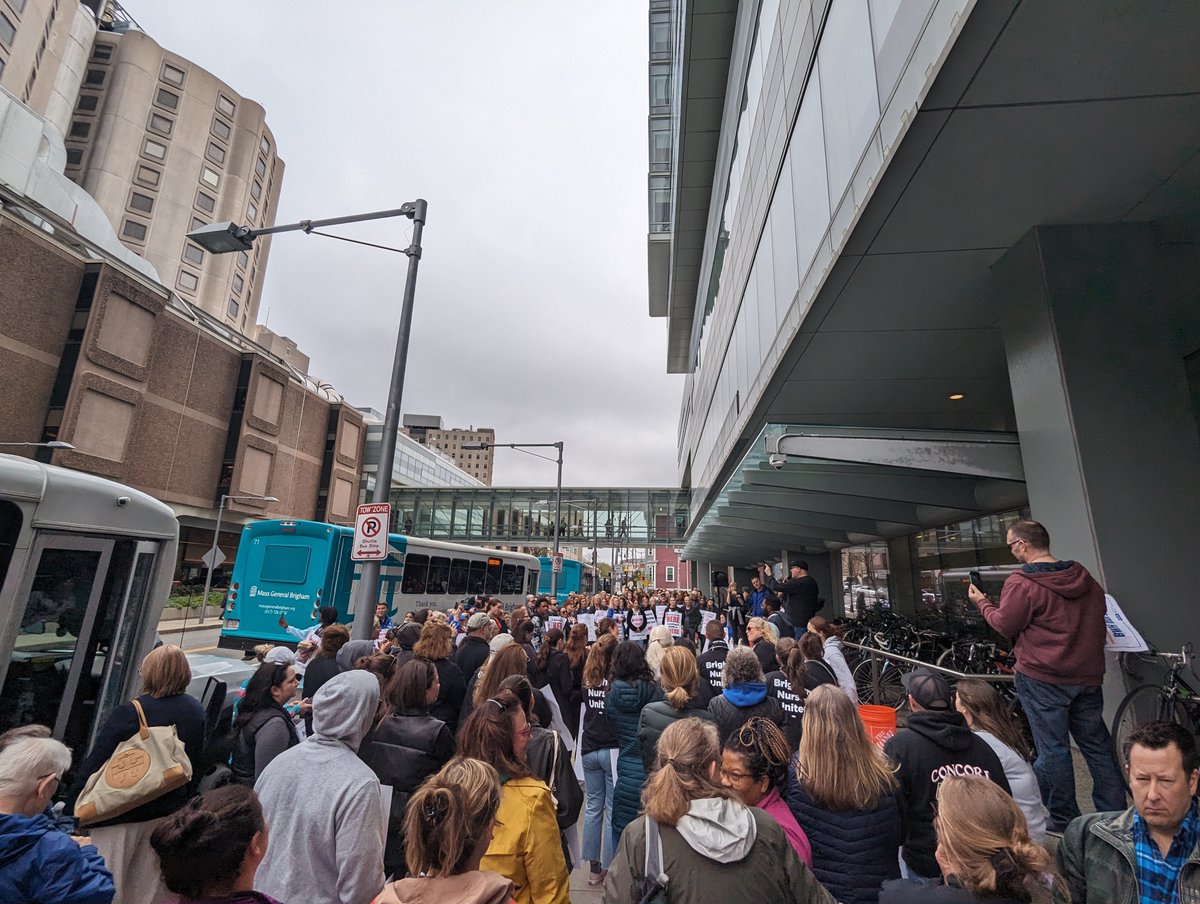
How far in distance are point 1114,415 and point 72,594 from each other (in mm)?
8991

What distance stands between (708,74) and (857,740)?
2279 cm

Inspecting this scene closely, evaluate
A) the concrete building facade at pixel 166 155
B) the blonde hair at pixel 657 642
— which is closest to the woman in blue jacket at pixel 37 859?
the blonde hair at pixel 657 642

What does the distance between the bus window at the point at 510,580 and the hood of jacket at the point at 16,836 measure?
21.2m

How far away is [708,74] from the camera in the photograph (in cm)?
2034

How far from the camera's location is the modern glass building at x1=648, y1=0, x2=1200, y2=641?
150 inches

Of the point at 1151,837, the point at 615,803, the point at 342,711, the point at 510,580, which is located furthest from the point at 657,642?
the point at 510,580

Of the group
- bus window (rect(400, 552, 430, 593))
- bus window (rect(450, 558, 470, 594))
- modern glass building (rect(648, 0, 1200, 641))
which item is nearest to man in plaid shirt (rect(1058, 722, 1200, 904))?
modern glass building (rect(648, 0, 1200, 641))

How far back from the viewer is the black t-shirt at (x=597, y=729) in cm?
486

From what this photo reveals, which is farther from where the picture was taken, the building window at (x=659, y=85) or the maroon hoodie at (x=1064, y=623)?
the building window at (x=659, y=85)

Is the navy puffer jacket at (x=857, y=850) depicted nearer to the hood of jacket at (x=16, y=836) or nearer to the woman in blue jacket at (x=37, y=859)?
the woman in blue jacket at (x=37, y=859)

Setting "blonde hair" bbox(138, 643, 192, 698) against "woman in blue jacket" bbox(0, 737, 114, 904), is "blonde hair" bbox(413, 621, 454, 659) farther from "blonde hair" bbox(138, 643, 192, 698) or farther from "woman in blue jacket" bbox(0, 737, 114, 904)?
"woman in blue jacket" bbox(0, 737, 114, 904)

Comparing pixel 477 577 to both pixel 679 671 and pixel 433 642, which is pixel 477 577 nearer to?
pixel 433 642

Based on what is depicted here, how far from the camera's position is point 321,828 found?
2.66 meters

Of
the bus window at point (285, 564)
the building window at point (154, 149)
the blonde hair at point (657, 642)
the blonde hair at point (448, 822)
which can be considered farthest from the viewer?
the building window at point (154, 149)
